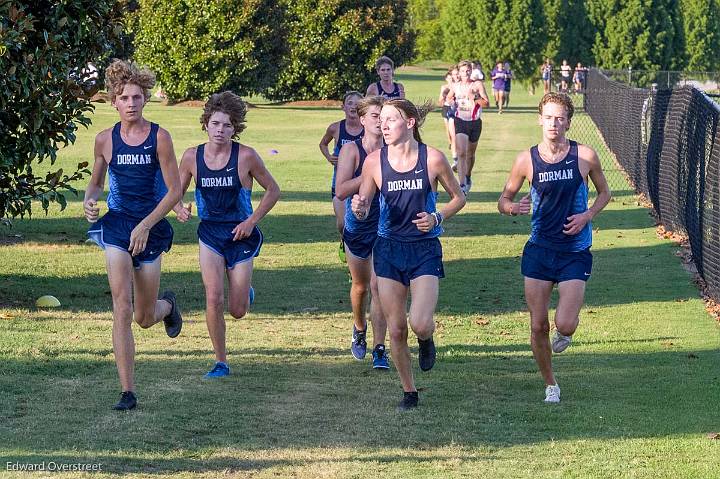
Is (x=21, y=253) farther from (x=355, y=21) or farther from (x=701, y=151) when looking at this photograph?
(x=355, y=21)

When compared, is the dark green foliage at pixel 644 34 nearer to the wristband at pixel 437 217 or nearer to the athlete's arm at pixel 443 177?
the athlete's arm at pixel 443 177

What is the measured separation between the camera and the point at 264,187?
998 cm

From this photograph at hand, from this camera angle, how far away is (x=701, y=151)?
15836 millimetres

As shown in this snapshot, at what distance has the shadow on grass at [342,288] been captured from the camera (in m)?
13.7

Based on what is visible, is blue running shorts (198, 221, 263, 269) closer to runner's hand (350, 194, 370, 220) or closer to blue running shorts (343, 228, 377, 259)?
blue running shorts (343, 228, 377, 259)

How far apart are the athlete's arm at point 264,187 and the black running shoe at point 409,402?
1.66 metres

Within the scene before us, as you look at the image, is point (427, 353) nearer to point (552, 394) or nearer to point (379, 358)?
point (552, 394)

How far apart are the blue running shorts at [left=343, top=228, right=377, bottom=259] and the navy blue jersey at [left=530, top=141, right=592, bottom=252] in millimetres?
1736

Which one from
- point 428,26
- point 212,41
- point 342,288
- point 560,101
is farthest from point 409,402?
point 428,26

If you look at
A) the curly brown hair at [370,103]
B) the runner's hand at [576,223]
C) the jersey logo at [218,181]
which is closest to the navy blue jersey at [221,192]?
the jersey logo at [218,181]

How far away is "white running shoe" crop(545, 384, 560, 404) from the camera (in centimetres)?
953

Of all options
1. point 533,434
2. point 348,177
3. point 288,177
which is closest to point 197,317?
point 348,177

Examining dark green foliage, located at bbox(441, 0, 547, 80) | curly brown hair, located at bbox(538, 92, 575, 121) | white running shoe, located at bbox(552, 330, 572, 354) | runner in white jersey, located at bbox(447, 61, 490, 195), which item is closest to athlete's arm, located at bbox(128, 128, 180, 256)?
curly brown hair, located at bbox(538, 92, 575, 121)

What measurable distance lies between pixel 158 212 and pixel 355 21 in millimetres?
49284
